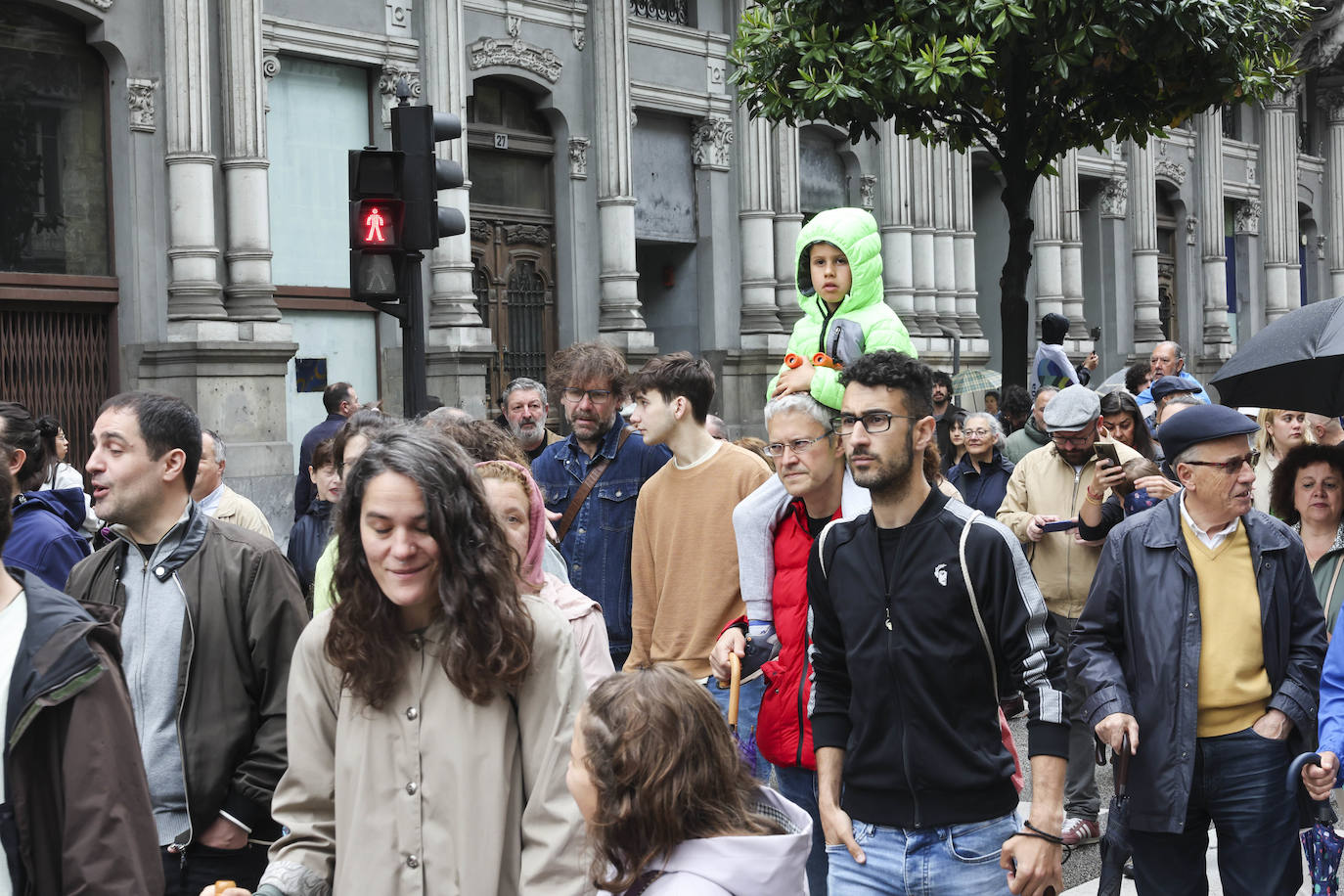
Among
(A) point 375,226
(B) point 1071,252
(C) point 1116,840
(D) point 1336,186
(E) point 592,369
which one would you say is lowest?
(C) point 1116,840

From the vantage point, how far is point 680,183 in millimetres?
22031

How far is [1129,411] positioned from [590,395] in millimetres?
2970

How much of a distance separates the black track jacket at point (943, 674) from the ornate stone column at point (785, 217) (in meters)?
18.6

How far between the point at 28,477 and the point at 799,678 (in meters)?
3.12

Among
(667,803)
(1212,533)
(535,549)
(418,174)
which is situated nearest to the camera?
(667,803)

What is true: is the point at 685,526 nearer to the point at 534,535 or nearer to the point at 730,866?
Result: the point at 534,535

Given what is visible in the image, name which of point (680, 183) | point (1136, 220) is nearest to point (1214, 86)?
point (680, 183)

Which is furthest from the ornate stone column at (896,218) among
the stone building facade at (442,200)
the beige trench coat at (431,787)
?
the beige trench coat at (431,787)

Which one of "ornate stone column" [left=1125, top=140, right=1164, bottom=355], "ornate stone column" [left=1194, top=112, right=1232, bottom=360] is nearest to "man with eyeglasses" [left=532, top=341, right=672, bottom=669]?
"ornate stone column" [left=1125, top=140, right=1164, bottom=355]

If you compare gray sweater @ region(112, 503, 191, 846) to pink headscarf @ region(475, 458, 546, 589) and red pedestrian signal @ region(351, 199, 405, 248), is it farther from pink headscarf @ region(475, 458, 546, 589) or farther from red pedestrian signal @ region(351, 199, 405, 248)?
red pedestrian signal @ region(351, 199, 405, 248)

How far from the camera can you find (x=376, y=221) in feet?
30.6

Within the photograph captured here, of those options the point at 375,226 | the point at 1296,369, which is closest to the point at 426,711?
the point at 1296,369

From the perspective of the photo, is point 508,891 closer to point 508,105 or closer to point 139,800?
point 139,800

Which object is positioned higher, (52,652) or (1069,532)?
(52,652)
